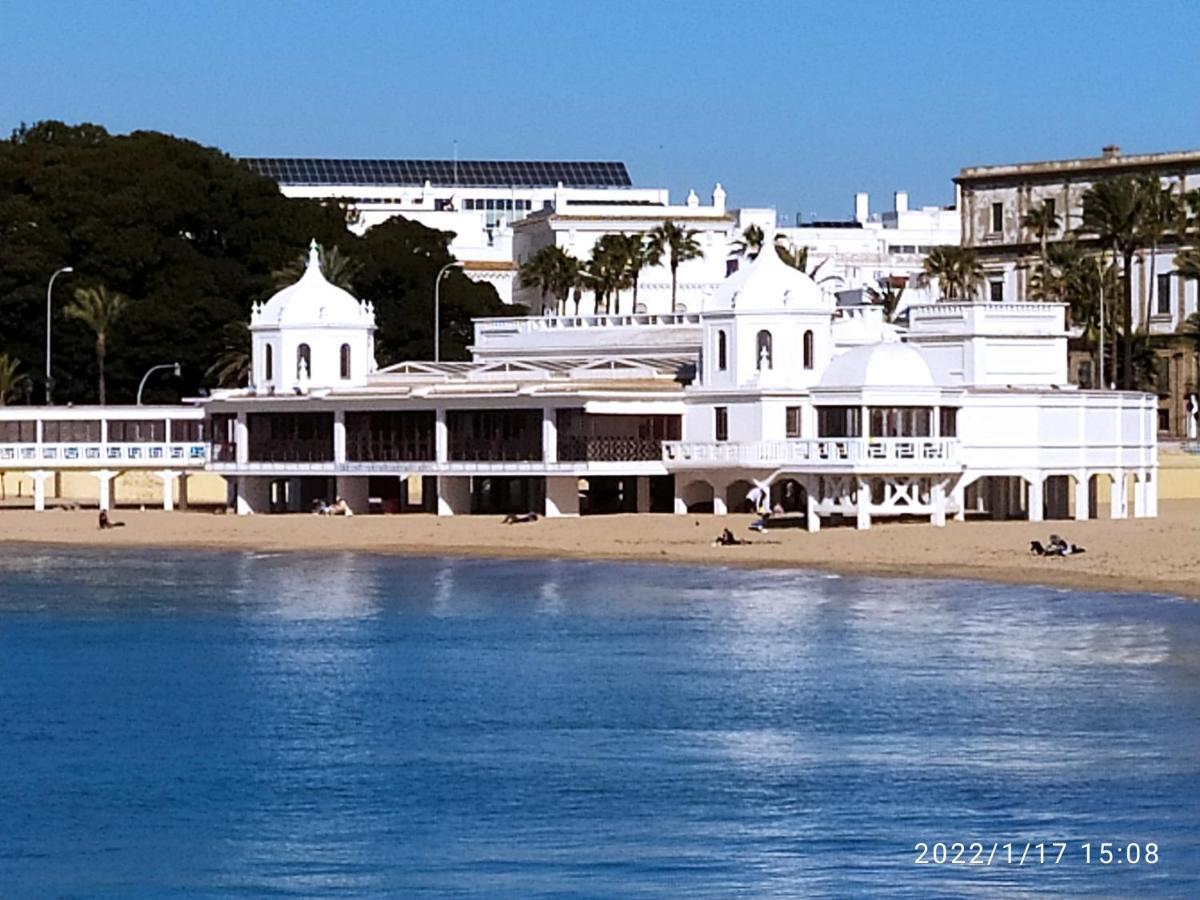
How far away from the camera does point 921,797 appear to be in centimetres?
3203

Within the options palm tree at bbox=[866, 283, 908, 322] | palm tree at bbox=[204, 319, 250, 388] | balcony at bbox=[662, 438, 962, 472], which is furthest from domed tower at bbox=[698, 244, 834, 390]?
palm tree at bbox=[204, 319, 250, 388]

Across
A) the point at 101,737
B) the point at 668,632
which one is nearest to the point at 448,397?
the point at 668,632

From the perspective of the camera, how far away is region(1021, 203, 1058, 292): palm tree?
420ft

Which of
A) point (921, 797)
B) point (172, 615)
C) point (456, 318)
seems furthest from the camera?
point (456, 318)

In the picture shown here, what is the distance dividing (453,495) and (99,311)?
26.5 metres

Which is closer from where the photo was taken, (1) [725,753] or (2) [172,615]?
(1) [725,753]

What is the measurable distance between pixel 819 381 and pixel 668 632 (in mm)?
19591

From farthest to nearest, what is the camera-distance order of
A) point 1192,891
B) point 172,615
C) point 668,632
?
point 172,615 → point 668,632 → point 1192,891

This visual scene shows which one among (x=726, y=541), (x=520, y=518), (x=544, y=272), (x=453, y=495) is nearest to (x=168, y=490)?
(x=453, y=495)

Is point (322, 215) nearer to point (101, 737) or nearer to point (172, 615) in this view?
point (172, 615)

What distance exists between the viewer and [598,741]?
1459 inches

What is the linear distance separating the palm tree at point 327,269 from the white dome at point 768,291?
28755mm

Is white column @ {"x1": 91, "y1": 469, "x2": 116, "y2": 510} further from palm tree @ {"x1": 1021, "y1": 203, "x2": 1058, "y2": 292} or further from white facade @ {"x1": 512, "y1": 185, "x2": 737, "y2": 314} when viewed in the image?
palm tree @ {"x1": 1021, "y1": 203, "x2": 1058, "y2": 292}

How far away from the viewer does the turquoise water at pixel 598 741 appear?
2873cm
